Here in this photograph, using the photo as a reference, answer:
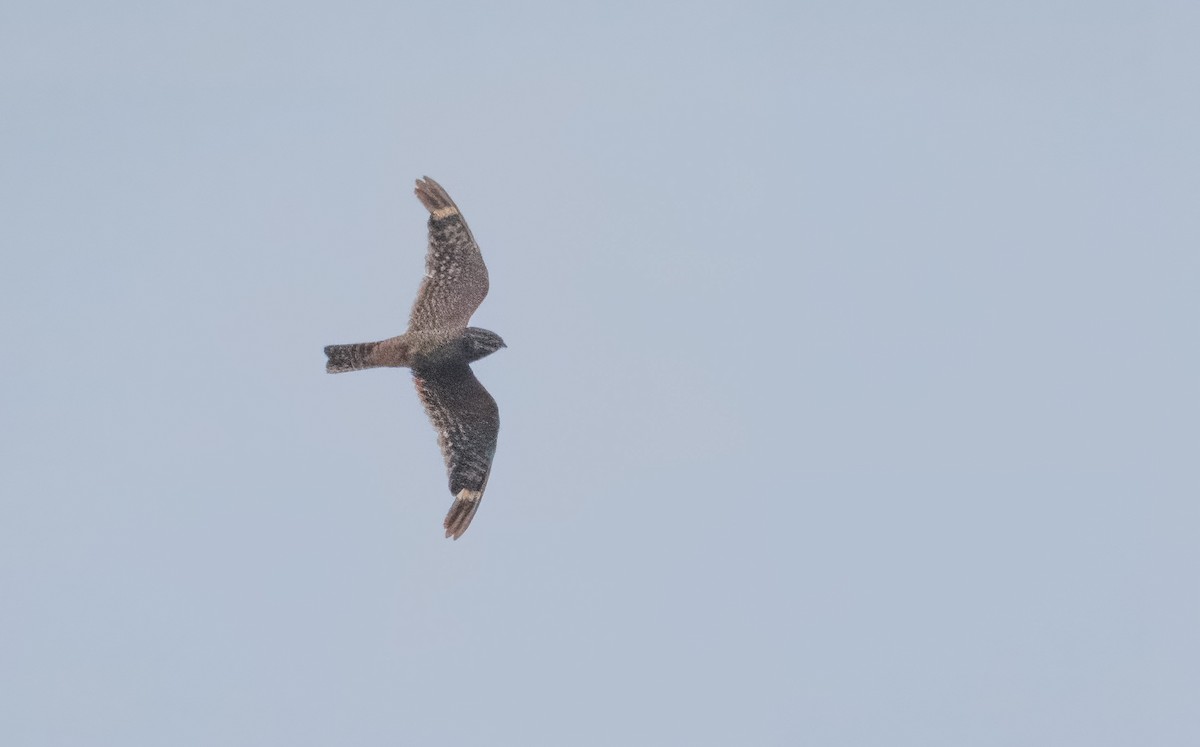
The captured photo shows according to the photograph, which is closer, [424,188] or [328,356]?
[328,356]

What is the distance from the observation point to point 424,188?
26641mm

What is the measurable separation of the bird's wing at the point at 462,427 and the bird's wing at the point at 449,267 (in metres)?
1.27

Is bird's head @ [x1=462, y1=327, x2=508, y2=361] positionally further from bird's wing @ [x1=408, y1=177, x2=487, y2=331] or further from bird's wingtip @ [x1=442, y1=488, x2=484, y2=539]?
bird's wingtip @ [x1=442, y1=488, x2=484, y2=539]

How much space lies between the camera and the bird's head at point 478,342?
991 inches

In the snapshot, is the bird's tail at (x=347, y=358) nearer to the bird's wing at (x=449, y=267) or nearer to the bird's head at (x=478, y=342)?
the bird's wing at (x=449, y=267)

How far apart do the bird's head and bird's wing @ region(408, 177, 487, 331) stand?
0.59 metres

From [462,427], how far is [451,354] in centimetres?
159

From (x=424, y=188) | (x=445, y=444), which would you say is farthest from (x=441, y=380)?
(x=424, y=188)

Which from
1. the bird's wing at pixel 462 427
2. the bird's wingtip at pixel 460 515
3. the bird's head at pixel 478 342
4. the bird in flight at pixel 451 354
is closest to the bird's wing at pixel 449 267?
the bird in flight at pixel 451 354

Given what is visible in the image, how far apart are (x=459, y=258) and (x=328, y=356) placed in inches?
141

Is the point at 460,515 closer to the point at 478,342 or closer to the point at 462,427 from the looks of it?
the point at 462,427

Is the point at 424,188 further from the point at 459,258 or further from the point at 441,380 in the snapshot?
the point at 441,380

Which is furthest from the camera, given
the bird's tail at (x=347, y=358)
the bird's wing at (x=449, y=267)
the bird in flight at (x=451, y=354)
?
the bird's wing at (x=449, y=267)

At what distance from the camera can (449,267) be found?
2622cm
